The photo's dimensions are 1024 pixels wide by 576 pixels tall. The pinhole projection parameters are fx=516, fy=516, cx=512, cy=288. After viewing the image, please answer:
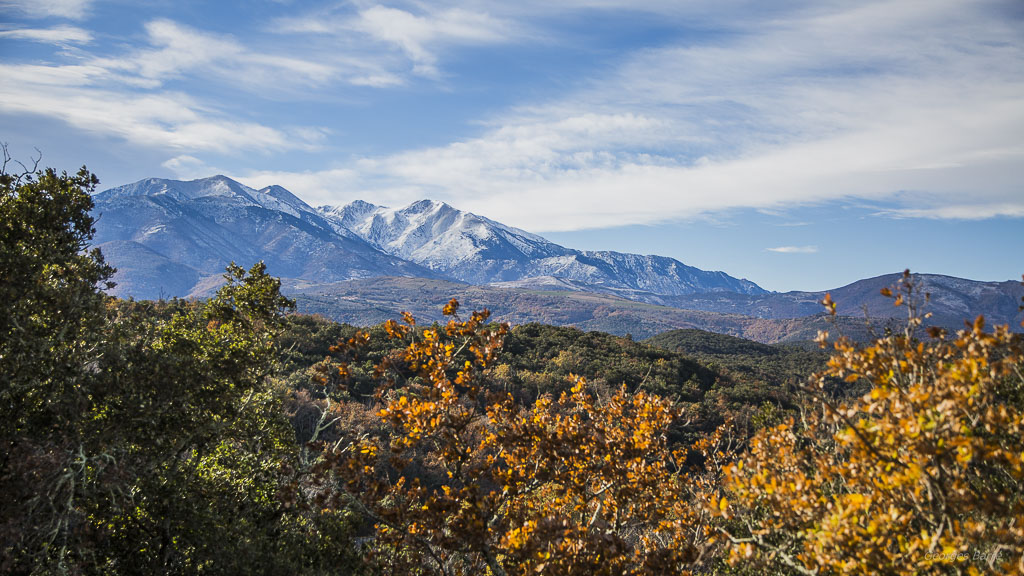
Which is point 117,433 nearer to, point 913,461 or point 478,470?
point 478,470

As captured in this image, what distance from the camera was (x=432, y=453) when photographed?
8.10m

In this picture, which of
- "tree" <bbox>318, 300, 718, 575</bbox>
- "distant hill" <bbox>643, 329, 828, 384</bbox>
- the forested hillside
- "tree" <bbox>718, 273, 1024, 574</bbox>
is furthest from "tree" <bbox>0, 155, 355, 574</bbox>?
"distant hill" <bbox>643, 329, 828, 384</bbox>

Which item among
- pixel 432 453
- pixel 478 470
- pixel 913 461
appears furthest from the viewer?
pixel 432 453

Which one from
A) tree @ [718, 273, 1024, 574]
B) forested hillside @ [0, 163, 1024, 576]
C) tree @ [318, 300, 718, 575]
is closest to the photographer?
tree @ [718, 273, 1024, 574]

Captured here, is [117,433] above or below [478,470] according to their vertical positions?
below

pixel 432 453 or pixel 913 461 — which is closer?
pixel 913 461

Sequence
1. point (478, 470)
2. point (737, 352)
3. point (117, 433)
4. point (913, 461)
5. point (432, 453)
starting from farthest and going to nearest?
point (737, 352) < point (432, 453) < point (117, 433) < point (478, 470) < point (913, 461)

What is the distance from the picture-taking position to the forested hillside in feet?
12.9

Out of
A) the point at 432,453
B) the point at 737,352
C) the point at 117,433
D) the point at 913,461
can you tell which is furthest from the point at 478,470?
the point at 737,352

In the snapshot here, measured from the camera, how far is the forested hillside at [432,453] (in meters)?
3.94

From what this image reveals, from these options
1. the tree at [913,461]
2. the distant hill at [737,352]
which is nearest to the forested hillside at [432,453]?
the tree at [913,461]

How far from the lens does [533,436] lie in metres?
6.83

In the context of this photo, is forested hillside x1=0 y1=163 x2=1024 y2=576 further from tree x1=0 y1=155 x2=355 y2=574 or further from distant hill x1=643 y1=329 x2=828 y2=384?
distant hill x1=643 y1=329 x2=828 y2=384

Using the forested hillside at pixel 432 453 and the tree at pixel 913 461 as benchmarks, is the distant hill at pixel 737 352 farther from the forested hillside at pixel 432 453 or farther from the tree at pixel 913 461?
the tree at pixel 913 461
